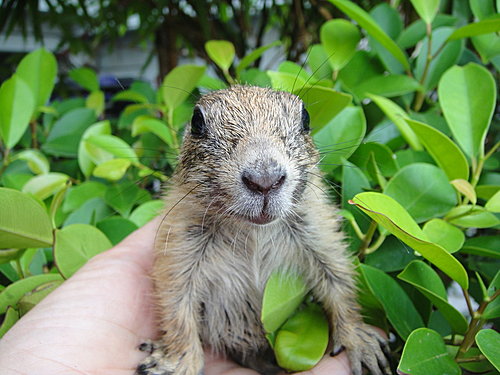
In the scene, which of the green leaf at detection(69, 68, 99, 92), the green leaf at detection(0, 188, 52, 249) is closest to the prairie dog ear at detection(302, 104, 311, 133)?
the green leaf at detection(0, 188, 52, 249)

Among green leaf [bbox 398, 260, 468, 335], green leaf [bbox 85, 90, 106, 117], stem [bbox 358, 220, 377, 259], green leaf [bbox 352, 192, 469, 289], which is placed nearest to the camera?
green leaf [bbox 352, 192, 469, 289]

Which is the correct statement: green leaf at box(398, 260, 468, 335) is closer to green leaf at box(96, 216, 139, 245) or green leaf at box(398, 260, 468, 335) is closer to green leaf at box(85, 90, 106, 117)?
green leaf at box(96, 216, 139, 245)

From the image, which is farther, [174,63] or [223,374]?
[174,63]

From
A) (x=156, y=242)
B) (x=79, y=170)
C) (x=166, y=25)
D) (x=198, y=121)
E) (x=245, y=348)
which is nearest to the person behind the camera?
(x=198, y=121)

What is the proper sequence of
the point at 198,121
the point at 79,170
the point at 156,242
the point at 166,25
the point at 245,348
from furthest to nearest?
the point at 166,25
the point at 79,170
the point at 156,242
the point at 245,348
the point at 198,121

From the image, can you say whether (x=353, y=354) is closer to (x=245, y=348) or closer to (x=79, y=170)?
(x=245, y=348)

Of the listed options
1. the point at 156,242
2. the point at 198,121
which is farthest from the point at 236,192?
the point at 156,242
